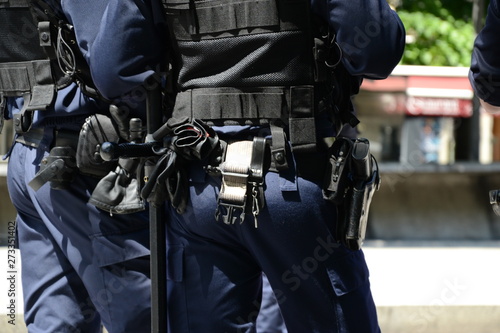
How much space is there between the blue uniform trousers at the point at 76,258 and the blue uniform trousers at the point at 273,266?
32cm

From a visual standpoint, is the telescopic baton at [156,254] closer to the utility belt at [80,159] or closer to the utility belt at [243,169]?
the utility belt at [243,169]

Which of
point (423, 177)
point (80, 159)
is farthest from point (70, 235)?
point (423, 177)

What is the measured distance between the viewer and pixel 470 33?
499 inches

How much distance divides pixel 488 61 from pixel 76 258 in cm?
165

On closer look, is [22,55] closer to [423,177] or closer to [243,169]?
[243,169]

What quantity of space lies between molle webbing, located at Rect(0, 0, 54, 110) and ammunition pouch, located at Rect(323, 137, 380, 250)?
123cm

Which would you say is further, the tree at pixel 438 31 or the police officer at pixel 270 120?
the tree at pixel 438 31

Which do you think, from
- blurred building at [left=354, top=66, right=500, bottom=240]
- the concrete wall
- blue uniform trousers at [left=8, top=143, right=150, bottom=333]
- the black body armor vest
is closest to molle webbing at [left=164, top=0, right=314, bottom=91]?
the black body armor vest

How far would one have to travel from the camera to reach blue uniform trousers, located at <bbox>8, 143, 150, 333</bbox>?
10.1 ft

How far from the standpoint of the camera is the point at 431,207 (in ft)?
26.8

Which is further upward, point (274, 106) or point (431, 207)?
point (274, 106)

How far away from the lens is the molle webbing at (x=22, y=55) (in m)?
3.28

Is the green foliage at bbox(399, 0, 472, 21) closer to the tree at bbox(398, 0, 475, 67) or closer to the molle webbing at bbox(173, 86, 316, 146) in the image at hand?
the tree at bbox(398, 0, 475, 67)

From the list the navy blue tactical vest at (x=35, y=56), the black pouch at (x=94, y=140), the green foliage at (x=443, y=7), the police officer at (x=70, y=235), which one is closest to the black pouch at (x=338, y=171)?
the police officer at (x=70, y=235)
